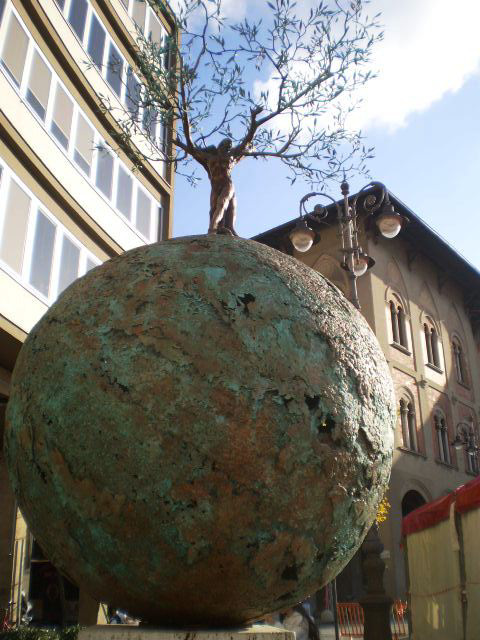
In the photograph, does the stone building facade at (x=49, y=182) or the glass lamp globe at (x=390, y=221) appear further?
the glass lamp globe at (x=390, y=221)

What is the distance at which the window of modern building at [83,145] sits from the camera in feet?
39.1

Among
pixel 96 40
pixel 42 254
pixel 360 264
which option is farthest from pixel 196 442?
pixel 96 40

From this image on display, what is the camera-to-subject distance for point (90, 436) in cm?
217

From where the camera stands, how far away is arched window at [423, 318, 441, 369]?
2439cm

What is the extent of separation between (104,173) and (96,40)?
3.05m

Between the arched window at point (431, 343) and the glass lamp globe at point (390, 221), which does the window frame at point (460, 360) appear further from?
the glass lamp globe at point (390, 221)

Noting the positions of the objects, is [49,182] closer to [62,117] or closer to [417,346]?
[62,117]

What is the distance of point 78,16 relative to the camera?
12.5m

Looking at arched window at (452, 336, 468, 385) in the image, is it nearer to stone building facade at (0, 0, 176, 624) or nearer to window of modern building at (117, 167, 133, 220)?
stone building facade at (0, 0, 176, 624)

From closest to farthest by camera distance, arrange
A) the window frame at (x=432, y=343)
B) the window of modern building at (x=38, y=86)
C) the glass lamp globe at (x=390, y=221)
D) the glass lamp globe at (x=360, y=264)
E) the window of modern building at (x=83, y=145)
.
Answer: the glass lamp globe at (x=360, y=264) < the glass lamp globe at (x=390, y=221) < the window of modern building at (x=38, y=86) < the window of modern building at (x=83, y=145) < the window frame at (x=432, y=343)

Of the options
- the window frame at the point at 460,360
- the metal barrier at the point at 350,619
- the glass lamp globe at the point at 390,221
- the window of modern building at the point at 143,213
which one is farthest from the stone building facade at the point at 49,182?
the window frame at the point at 460,360

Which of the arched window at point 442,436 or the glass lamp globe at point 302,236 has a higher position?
the glass lamp globe at point 302,236

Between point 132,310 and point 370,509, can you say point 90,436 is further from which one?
point 370,509

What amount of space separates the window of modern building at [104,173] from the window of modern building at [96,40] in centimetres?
200
